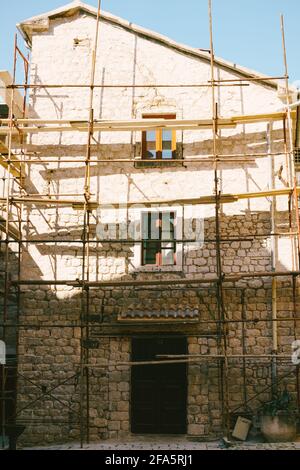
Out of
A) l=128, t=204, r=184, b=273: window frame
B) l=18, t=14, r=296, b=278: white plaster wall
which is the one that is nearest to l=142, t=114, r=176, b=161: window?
l=18, t=14, r=296, b=278: white plaster wall

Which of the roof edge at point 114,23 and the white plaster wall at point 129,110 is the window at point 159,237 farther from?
the roof edge at point 114,23

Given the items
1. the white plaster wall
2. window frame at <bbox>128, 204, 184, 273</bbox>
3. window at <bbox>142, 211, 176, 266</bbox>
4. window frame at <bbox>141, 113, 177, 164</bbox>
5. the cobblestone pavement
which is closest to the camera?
the cobblestone pavement

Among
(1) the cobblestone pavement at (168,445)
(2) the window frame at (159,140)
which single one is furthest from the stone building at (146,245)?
(1) the cobblestone pavement at (168,445)

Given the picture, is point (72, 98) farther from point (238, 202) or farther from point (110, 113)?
point (238, 202)

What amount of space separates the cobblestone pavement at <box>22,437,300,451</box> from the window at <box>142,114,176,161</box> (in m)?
6.84

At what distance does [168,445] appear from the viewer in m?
11.4

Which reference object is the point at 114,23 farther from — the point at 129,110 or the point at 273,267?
the point at 273,267

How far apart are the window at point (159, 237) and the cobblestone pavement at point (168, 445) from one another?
161 inches

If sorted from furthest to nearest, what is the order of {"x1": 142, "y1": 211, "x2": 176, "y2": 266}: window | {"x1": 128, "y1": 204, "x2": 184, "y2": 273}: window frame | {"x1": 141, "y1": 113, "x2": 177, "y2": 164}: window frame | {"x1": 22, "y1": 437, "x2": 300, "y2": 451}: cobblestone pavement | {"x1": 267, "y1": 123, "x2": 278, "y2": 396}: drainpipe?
{"x1": 141, "y1": 113, "x2": 177, "y2": 164}: window frame → {"x1": 142, "y1": 211, "x2": 176, "y2": 266}: window → {"x1": 128, "y1": 204, "x2": 184, "y2": 273}: window frame → {"x1": 267, "y1": 123, "x2": 278, "y2": 396}: drainpipe → {"x1": 22, "y1": 437, "x2": 300, "y2": 451}: cobblestone pavement

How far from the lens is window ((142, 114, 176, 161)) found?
13789mm

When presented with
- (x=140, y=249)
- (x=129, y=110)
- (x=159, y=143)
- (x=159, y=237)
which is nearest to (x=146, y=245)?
(x=140, y=249)

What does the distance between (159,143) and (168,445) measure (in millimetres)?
7300

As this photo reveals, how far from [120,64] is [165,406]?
28.9 ft

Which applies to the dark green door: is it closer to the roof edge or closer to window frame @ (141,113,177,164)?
window frame @ (141,113,177,164)
